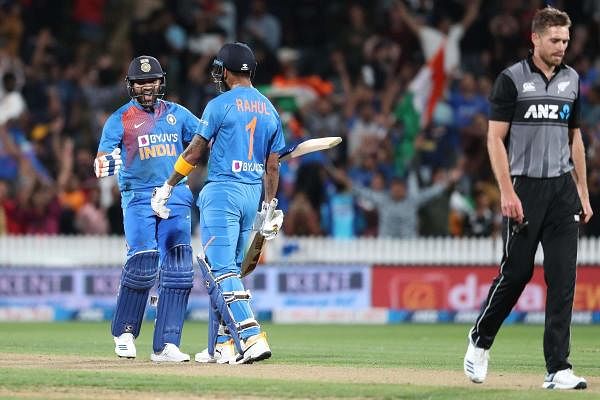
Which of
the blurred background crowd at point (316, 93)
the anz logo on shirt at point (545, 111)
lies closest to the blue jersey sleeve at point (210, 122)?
the anz logo on shirt at point (545, 111)

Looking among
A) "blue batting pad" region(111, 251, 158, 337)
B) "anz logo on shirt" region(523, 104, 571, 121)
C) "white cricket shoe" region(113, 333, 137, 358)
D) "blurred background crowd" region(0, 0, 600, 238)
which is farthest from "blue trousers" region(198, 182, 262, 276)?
"blurred background crowd" region(0, 0, 600, 238)

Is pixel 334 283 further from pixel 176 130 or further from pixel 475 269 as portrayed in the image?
pixel 176 130

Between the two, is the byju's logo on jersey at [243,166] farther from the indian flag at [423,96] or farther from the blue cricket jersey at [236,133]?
the indian flag at [423,96]

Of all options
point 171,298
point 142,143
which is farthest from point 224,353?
point 142,143

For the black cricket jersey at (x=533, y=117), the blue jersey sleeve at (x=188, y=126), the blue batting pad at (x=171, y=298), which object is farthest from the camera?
the blue jersey sleeve at (x=188, y=126)

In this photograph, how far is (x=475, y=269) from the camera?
66.2ft

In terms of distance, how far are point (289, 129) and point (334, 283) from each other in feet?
8.54

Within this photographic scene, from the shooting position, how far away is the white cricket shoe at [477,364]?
9250 millimetres

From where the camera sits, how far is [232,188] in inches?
420

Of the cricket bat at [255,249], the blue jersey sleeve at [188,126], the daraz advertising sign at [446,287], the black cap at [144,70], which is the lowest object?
the daraz advertising sign at [446,287]

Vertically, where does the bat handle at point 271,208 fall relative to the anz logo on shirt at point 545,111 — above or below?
Answer: below

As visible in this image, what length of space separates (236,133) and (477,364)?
2732 mm

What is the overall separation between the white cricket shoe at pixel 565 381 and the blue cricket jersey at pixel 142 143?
391cm

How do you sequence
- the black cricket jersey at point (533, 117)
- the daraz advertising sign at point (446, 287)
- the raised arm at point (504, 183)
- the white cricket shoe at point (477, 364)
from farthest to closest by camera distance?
the daraz advertising sign at point (446, 287) → the white cricket shoe at point (477, 364) → the black cricket jersey at point (533, 117) → the raised arm at point (504, 183)
